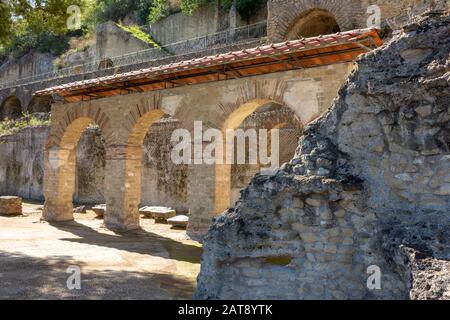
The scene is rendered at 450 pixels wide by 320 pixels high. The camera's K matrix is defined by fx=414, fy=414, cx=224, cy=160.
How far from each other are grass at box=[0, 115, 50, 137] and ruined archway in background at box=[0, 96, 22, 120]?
5396mm

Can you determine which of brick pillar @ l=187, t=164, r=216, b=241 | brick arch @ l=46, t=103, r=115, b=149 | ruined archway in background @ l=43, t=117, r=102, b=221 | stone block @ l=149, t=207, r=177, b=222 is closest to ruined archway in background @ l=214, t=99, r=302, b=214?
brick pillar @ l=187, t=164, r=216, b=241

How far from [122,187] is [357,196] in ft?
26.0

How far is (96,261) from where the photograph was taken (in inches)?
264

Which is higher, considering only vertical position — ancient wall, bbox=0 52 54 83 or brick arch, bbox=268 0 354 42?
ancient wall, bbox=0 52 54 83

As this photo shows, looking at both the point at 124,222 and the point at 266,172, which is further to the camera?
the point at 124,222

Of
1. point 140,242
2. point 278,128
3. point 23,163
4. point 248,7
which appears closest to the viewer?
point 140,242

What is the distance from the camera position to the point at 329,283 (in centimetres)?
344

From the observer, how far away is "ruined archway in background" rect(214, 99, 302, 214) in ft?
28.7

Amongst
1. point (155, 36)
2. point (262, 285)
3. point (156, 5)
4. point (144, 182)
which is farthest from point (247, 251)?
point (156, 5)

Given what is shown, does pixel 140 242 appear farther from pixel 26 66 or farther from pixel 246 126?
pixel 26 66

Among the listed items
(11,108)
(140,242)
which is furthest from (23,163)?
(140,242)

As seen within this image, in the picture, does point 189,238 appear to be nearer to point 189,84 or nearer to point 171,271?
point 171,271

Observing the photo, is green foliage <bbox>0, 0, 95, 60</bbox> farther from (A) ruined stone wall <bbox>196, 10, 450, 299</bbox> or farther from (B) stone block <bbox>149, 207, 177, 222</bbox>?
(A) ruined stone wall <bbox>196, 10, 450, 299</bbox>

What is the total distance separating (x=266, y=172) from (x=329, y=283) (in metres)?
1.11
